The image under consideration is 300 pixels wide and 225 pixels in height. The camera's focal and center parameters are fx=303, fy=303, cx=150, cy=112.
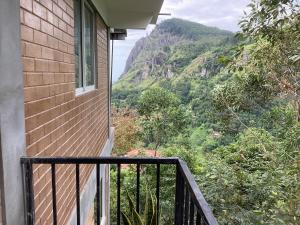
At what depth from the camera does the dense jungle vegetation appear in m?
4.07

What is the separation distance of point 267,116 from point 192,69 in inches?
436

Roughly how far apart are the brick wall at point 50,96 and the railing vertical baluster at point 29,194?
12cm

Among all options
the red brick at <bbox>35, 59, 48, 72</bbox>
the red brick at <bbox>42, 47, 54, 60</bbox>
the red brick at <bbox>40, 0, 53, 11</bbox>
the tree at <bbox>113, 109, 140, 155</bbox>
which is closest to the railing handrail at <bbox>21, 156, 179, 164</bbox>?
the red brick at <bbox>35, 59, 48, 72</bbox>

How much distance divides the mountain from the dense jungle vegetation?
1.52m

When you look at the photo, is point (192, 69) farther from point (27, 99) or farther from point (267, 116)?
point (27, 99)

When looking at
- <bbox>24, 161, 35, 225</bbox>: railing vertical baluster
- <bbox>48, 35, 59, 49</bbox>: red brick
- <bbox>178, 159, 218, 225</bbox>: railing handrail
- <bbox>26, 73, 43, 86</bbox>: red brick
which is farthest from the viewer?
<bbox>48, 35, 59, 49</bbox>: red brick

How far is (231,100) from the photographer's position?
8625 mm

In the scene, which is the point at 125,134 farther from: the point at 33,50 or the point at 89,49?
the point at 33,50

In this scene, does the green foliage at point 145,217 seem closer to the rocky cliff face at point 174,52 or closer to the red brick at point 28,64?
the red brick at point 28,64

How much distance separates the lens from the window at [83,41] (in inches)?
130

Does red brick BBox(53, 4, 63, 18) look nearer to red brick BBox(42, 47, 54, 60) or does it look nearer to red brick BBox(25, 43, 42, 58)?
red brick BBox(42, 47, 54, 60)

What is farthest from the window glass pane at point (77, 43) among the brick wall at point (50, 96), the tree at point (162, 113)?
the tree at point (162, 113)

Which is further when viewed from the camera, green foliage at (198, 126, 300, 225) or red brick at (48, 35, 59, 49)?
green foliage at (198, 126, 300, 225)

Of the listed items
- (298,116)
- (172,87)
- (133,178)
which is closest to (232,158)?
(298,116)
